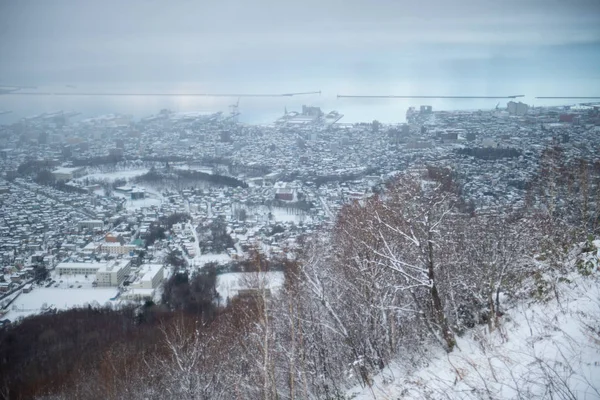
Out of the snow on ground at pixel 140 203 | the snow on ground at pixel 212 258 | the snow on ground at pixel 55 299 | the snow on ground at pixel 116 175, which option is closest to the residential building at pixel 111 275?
the snow on ground at pixel 55 299

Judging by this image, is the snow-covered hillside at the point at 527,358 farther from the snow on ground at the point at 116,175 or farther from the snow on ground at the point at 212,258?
the snow on ground at the point at 116,175

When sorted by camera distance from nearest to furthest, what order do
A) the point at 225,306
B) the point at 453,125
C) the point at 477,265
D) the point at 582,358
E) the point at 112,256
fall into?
the point at 582,358 < the point at 477,265 < the point at 225,306 < the point at 112,256 < the point at 453,125

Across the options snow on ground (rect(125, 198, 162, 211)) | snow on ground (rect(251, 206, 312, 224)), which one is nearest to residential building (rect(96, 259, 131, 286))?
snow on ground (rect(251, 206, 312, 224))

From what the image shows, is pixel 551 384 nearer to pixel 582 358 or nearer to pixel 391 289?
pixel 582 358

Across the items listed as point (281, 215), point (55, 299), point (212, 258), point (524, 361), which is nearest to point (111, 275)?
point (55, 299)

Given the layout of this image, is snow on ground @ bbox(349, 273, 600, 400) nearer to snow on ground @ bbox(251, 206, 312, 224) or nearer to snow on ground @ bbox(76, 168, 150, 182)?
snow on ground @ bbox(251, 206, 312, 224)

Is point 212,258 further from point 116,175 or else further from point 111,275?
point 116,175

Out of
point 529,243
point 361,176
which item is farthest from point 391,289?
point 361,176
